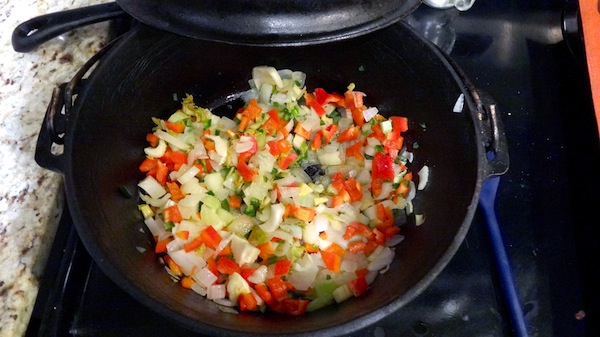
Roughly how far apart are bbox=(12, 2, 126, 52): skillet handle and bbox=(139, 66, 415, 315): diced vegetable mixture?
0.91 ft

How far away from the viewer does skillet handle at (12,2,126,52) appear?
117cm

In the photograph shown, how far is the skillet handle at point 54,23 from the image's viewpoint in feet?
3.83

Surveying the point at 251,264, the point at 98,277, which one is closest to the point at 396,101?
the point at 251,264

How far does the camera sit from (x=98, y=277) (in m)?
1.08

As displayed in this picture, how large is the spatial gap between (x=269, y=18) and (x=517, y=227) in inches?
30.4

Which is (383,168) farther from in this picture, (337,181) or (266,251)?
(266,251)

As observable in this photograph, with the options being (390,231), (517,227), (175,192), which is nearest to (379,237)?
(390,231)

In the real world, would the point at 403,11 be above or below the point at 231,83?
above

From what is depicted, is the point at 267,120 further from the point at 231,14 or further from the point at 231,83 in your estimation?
the point at 231,14

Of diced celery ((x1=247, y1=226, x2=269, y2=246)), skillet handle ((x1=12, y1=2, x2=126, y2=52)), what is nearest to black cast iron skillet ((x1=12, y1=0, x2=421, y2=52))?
skillet handle ((x1=12, y1=2, x2=126, y2=52))

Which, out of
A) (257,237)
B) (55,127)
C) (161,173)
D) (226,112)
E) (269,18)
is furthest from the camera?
(226,112)

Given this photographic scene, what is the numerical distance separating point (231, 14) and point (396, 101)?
1.86ft

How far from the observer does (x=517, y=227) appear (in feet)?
3.98

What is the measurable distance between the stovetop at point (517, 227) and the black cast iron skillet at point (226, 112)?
13 cm
